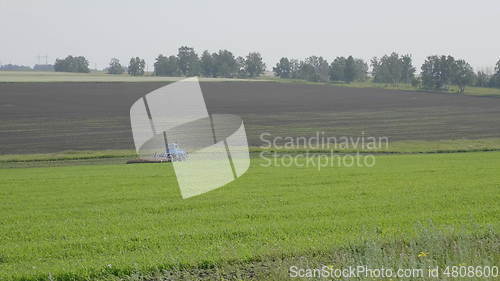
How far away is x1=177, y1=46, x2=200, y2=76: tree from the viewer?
172 metres

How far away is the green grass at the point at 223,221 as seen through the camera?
29.3 feet

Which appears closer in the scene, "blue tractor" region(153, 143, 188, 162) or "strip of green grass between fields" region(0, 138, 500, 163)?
"blue tractor" region(153, 143, 188, 162)

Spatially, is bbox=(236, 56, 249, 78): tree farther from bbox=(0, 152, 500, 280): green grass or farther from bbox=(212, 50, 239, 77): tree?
bbox=(0, 152, 500, 280): green grass

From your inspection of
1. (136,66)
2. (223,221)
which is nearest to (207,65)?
(136,66)

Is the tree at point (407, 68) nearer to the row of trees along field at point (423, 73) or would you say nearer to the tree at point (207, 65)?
the row of trees along field at point (423, 73)

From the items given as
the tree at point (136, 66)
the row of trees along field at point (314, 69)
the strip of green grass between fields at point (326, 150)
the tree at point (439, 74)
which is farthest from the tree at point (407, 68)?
the strip of green grass between fields at point (326, 150)

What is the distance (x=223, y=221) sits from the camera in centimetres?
1145

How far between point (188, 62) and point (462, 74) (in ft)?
274

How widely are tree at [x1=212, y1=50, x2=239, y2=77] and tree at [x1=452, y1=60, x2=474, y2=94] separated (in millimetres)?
70253

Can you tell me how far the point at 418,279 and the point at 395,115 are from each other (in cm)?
6189

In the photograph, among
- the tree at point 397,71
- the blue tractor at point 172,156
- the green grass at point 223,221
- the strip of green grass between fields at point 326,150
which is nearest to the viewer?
the green grass at point 223,221

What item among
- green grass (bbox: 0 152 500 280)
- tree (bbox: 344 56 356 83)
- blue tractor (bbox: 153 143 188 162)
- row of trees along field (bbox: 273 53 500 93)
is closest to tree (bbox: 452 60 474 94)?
row of trees along field (bbox: 273 53 500 93)

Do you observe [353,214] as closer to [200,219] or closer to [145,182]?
[200,219]

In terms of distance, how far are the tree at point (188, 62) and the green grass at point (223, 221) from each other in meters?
156
